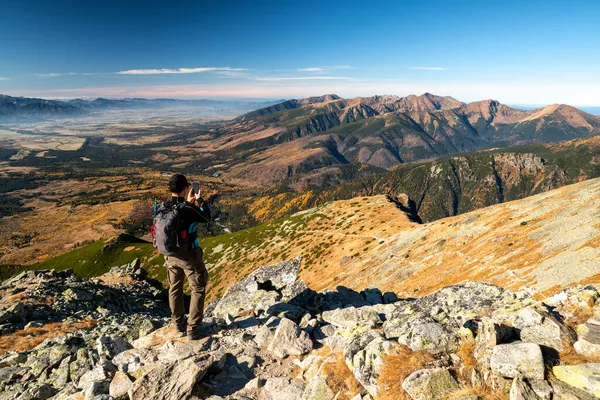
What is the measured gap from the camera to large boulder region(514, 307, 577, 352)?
9.86 m

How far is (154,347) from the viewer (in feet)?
48.0

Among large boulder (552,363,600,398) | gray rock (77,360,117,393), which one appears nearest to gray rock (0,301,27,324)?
gray rock (77,360,117,393)

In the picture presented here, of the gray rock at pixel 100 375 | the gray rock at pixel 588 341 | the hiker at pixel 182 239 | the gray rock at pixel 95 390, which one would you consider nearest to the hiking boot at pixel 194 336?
the hiker at pixel 182 239

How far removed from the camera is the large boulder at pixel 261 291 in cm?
2300

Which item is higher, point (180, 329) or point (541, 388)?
point (541, 388)

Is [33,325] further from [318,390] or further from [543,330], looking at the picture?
[543,330]

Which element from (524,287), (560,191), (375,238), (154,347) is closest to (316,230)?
(375,238)

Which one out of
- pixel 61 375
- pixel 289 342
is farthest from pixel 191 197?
pixel 61 375

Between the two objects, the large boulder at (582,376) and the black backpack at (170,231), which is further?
the black backpack at (170,231)

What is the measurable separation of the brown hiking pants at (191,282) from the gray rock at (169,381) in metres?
2.83

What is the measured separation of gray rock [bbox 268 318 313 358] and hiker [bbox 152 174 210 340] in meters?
4.02

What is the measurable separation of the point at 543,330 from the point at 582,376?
2.91 m

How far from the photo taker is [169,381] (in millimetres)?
11172

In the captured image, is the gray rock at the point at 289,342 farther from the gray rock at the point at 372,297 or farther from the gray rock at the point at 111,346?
the gray rock at the point at 372,297
